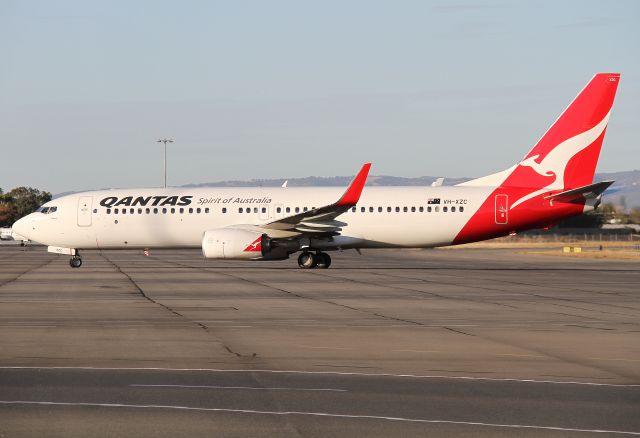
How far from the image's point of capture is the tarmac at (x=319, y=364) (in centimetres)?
966

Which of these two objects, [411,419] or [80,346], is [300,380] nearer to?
[411,419]

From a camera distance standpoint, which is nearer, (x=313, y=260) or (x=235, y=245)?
(x=235, y=245)

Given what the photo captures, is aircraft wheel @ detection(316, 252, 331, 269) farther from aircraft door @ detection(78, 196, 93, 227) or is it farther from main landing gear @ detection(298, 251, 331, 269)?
aircraft door @ detection(78, 196, 93, 227)

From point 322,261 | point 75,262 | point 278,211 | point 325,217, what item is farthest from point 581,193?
point 75,262

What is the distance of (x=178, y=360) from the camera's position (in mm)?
14242

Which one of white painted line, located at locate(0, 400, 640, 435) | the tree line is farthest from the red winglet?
the tree line

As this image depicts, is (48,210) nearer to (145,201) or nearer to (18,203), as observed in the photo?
(145,201)

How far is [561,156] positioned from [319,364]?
3170cm

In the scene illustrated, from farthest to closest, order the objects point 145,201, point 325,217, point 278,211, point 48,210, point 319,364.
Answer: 1. point 48,210
2. point 145,201
3. point 278,211
4. point 325,217
5. point 319,364

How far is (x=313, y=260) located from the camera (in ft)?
145

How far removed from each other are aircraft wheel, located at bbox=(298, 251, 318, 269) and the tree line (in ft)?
457

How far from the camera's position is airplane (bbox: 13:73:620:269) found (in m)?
42.7

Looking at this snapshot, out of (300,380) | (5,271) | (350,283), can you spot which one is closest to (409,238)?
(350,283)

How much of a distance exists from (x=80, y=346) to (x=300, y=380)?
4.91 meters
